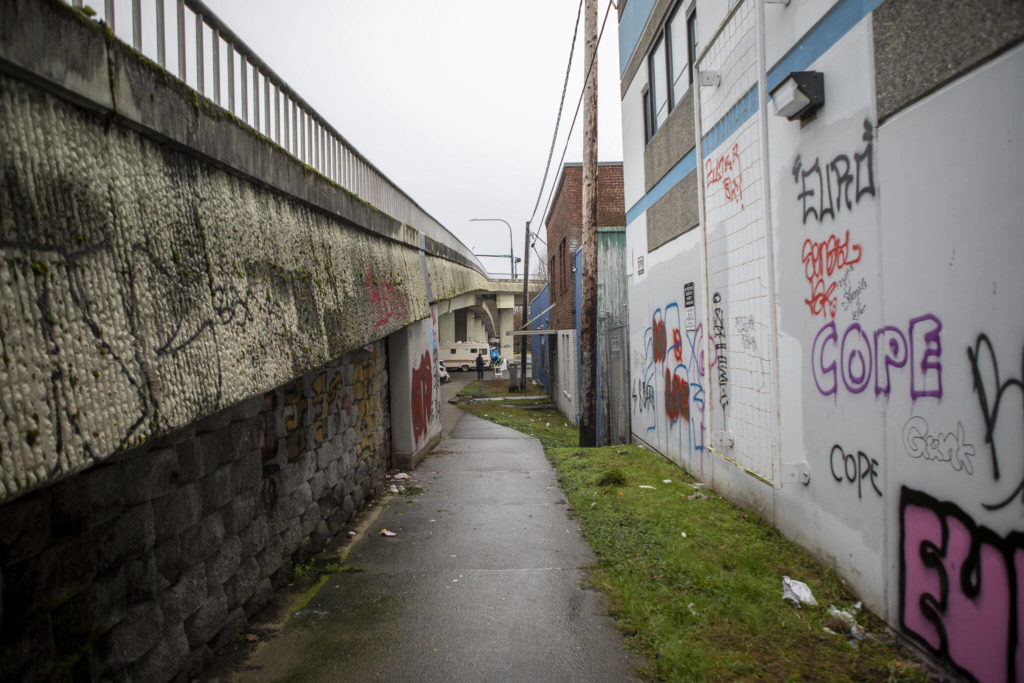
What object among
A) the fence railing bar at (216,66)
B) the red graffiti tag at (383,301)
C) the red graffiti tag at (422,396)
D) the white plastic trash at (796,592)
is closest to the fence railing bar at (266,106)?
the fence railing bar at (216,66)

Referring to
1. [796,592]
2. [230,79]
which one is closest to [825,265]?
[796,592]

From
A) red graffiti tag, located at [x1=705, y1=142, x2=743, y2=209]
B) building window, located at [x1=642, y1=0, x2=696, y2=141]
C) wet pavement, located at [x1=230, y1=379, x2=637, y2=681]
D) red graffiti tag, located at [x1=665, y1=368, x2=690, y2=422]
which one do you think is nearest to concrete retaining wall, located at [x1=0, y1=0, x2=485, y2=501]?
wet pavement, located at [x1=230, y1=379, x2=637, y2=681]

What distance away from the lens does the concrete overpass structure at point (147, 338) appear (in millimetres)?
1993

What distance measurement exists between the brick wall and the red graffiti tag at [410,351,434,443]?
226 inches

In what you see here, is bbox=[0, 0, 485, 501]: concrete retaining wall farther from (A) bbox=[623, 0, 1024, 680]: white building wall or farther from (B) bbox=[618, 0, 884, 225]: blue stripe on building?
(B) bbox=[618, 0, 884, 225]: blue stripe on building

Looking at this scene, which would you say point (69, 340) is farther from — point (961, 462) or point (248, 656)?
point (961, 462)

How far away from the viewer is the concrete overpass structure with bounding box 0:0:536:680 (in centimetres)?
199

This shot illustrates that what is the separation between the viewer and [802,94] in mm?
4457

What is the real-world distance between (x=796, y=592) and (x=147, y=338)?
4094 mm

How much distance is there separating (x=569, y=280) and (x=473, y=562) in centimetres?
1334

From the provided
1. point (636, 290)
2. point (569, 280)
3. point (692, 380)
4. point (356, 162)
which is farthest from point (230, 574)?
point (569, 280)

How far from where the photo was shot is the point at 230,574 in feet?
13.4

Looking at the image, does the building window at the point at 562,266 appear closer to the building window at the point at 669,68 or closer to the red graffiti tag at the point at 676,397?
the building window at the point at 669,68

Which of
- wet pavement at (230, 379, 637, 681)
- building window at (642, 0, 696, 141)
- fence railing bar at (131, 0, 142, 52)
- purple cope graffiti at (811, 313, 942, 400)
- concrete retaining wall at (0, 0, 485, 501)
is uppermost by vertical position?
building window at (642, 0, 696, 141)
